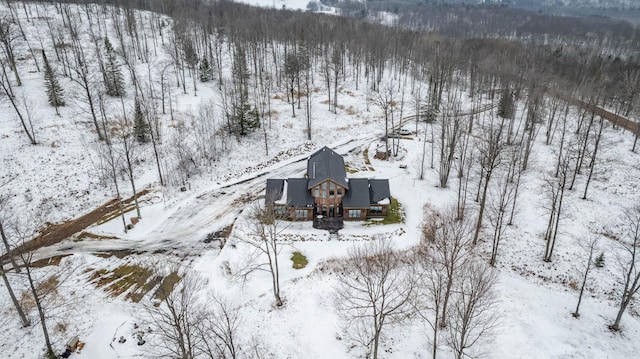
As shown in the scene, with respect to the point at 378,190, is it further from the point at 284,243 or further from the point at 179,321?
the point at 179,321

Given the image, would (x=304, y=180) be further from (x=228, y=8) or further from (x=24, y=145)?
(x=228, y=8)

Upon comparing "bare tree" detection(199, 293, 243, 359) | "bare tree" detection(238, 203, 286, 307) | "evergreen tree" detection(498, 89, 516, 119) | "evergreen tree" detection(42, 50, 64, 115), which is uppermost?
"evergreen tree" detection(42, 50, 64, 115)

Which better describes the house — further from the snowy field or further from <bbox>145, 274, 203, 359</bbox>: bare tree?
<bbox>145, 274, 203, 359</bbox>: bare tree

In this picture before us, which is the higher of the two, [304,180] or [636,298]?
[304,180]

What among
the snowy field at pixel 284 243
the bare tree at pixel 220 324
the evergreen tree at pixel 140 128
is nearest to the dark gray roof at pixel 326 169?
the snowy field at pixel 284 243

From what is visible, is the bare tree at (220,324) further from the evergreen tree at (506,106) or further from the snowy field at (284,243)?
the evergreen tree at (506,106)

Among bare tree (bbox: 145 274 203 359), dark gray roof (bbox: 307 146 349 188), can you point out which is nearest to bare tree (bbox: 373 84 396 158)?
dark gray roof (bbox: 307 146 349 188)

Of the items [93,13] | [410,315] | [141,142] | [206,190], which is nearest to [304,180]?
[206,190]
